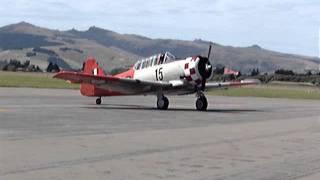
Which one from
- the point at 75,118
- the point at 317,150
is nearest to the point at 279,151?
the point at 317,150

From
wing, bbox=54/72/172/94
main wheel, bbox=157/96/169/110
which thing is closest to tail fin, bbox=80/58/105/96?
wing, bbox=54/72/172/94

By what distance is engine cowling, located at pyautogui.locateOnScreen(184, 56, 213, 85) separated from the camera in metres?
31.2

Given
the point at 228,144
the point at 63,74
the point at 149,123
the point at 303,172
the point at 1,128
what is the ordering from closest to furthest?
1. the point at 303,172
2. the point at 228,144
3. the point at 1,128
4. the point at 149,123
5. the point at 63,74

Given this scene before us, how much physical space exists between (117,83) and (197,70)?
3.80 m

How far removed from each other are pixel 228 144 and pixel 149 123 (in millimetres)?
5956

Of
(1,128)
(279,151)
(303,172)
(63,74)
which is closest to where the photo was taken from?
(303,172)

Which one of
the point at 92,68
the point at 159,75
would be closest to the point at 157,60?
the point at 159,75

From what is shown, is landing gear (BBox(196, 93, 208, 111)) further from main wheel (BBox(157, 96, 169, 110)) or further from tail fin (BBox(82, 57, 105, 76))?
tail fin (BBox(82, 57, 105, 76))

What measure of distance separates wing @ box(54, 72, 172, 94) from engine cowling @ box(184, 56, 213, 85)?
1069 millimetres

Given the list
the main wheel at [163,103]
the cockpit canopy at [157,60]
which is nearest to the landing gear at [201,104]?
the main wheel at [163,103]

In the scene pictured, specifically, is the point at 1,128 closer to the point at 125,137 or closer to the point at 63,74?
the point at 125,137

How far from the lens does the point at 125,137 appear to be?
634 inches

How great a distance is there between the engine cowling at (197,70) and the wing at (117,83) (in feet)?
3.51

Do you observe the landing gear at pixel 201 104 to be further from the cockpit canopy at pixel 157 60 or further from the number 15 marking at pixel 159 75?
the cockpit canopy at pixel 157 60
